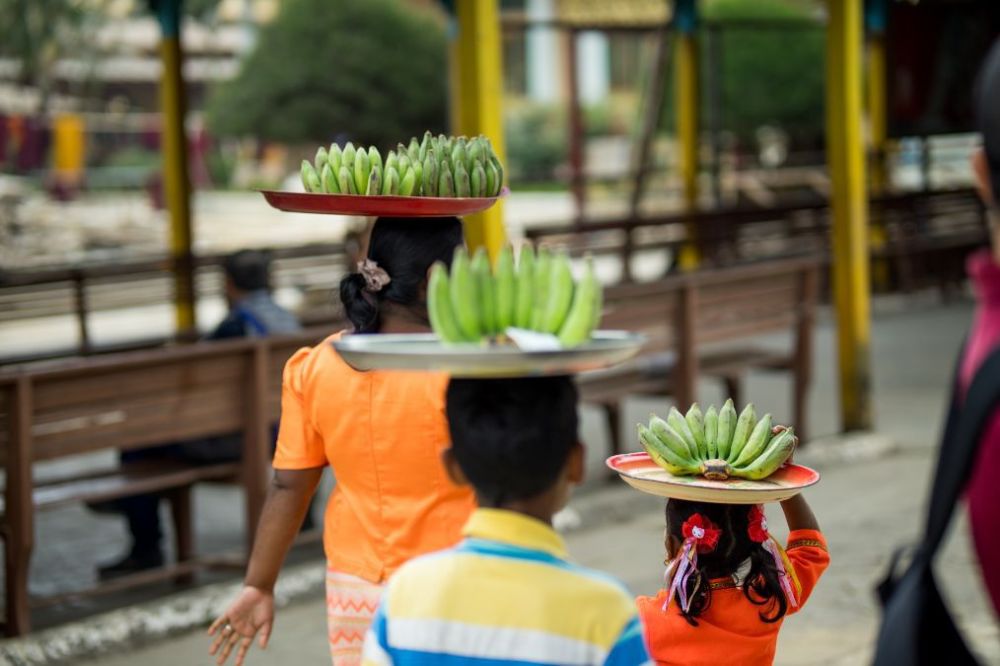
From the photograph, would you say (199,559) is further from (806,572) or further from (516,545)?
(516,545)

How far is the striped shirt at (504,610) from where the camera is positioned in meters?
2.23

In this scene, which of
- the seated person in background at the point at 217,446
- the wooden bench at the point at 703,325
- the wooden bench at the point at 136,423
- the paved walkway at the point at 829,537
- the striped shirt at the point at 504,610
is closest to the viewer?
the striped shirt at the point at 504,610

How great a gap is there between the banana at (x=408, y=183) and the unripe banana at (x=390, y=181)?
2 cm

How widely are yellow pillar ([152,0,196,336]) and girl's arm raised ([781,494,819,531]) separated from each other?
8400 millimetres

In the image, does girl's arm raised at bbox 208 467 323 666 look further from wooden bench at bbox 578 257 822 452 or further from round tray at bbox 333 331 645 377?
wooden bench at bbox 578 257 822 452

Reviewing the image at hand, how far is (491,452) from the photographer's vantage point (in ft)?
7.60

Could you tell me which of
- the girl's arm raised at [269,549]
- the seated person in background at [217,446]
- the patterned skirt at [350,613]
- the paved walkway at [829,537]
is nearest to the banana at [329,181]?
the girl's arm raised at [269,549]

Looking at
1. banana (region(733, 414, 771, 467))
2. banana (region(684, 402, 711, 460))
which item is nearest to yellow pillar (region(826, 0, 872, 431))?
banana (region(684, 402, 711, 460))

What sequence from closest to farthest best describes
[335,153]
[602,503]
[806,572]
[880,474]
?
[806,572] → [335,153] → [602,503] → [880,474]

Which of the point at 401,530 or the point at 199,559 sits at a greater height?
the point at 401,530

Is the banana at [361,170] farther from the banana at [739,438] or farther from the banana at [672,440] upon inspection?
the banana at [739,438]

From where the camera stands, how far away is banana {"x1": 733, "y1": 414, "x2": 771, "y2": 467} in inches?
131

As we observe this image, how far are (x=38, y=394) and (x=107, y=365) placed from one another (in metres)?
0.32

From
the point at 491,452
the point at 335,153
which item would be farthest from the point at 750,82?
the point at 491,452
